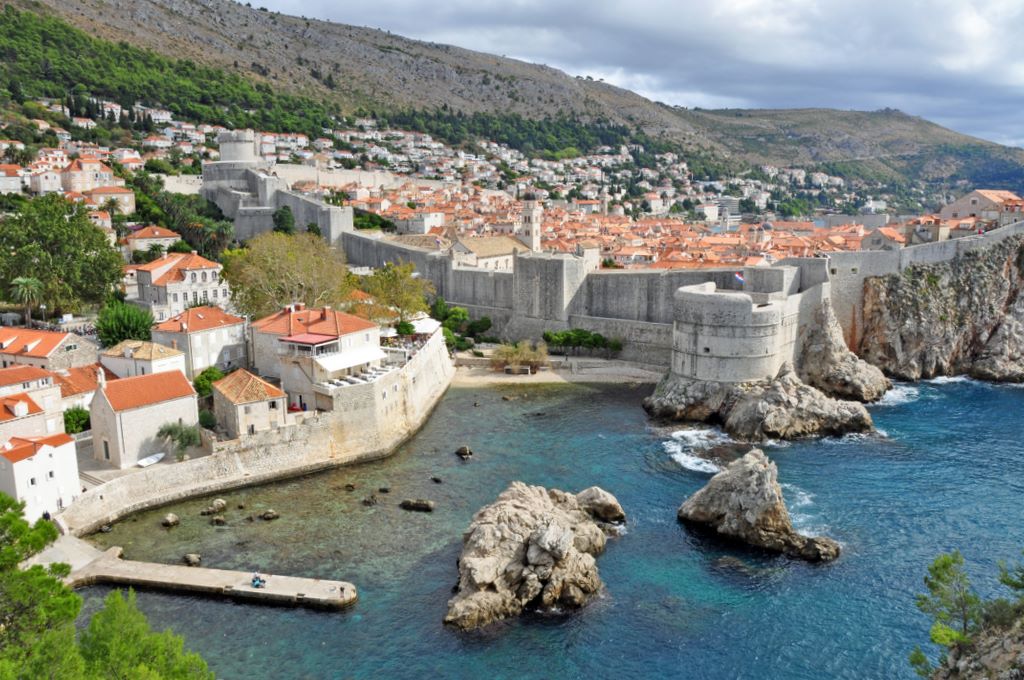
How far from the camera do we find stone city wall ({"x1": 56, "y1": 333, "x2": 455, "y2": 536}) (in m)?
21.4

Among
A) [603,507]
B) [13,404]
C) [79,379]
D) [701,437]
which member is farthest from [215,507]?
[701,437]

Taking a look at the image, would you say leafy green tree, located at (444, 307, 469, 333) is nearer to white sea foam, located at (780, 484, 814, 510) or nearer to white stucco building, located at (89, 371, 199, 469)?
white stucco building, located at (89, 371, 199, 469)

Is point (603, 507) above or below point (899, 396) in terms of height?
above

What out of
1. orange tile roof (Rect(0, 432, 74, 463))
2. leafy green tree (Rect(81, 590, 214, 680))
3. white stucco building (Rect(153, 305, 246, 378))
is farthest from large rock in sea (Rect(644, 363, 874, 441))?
leafy green tree (Rect(81, 590, 214, 680))

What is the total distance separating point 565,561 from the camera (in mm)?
18281

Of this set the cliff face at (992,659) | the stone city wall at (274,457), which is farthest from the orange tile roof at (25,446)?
the cliff face at (992,659)

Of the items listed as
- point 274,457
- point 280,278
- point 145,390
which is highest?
point 280,278

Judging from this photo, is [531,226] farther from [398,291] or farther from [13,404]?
[13,404]

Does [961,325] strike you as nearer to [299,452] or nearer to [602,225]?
[299,452]

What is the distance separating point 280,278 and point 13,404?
13.6m

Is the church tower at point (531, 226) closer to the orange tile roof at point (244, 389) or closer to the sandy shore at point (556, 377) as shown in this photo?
the sandy shore at point (556, 377)

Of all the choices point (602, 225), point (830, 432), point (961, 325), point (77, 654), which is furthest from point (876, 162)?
point (77, 654)

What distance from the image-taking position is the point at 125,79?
77.8 m

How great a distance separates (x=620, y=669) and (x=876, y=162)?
176 metres
